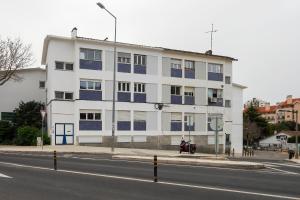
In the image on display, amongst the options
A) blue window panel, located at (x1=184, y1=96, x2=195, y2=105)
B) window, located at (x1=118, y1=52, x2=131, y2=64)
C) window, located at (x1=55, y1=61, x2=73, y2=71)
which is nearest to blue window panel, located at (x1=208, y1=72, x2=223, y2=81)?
blue window panel, located at (x1=184, y1=96, x2=195, y2=105)

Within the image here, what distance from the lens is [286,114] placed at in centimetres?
16475

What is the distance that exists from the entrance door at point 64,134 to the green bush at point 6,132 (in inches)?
199

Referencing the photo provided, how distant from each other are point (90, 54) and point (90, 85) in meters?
2.99

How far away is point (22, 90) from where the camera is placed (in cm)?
5388

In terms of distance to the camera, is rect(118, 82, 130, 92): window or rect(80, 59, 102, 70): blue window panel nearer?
rect(80, 59, 102, 70): blue window panel

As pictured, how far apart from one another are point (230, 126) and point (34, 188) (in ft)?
157

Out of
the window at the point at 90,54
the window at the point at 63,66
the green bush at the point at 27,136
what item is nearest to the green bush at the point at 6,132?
the green bush at the point at 27,136

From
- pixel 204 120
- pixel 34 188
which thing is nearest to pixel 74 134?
pixel 204 120

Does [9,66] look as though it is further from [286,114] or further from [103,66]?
[286,114]

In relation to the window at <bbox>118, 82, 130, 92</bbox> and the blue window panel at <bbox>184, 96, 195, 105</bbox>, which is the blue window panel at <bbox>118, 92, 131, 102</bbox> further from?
the blue window panel at <bbox>184, 96, 195, 105</bbox>

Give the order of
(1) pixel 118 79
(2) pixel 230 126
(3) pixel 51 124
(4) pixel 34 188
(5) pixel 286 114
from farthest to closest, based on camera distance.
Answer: (5) pixel 286 114 < (2) pixel 230 126 < (1) pixel 118 79 < (3) pixel 51 124 < (4) pixel 34 188

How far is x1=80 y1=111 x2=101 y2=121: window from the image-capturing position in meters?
46.4

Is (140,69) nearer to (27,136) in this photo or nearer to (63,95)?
(63,95)

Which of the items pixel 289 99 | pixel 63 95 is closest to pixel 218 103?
pixel 63 95
